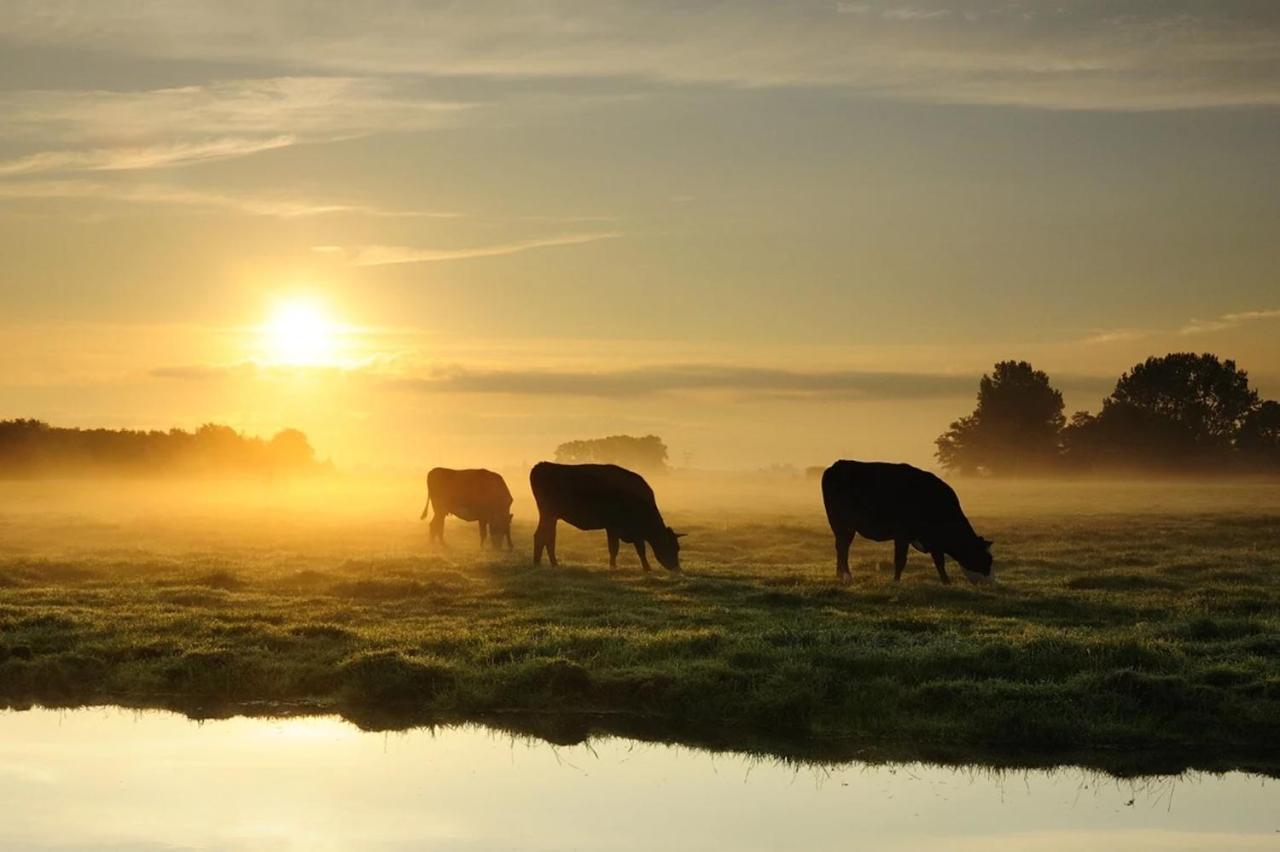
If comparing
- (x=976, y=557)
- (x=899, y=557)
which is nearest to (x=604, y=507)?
(x=899, y=557)

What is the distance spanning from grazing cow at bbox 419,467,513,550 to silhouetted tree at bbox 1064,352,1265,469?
69.1 meters

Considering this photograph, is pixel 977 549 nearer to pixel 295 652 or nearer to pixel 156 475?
pixel 295 652

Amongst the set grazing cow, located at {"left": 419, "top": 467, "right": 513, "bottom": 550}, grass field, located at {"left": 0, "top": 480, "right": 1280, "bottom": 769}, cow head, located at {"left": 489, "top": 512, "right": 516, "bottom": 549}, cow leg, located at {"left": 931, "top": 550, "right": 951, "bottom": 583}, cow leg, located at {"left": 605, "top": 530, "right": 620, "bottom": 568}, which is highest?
grazing cow, located at {"left": 419, "top": 467, "right": 513, "bottom": 550}

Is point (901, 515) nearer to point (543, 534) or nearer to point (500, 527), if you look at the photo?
point (543, 534)

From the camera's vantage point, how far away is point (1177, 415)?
9825cm

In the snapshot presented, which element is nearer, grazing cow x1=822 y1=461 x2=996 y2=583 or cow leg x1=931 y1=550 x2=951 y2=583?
cow leg x1=931 y1=550 x2=951 y2=583

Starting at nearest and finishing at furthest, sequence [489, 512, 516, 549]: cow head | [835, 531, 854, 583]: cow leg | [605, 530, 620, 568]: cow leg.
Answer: [835, 531, 854, 583]: cow leg, [605, 530, 620, 568]: cow leg, [489, 512, 516, 549]: cow head

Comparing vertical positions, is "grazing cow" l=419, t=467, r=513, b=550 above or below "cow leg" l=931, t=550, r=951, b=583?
above

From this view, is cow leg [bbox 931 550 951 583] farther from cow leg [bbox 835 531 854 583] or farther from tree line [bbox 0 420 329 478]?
tree line [bbox 0 420 329 478]

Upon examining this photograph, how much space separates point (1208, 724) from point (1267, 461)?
8756 centimetres

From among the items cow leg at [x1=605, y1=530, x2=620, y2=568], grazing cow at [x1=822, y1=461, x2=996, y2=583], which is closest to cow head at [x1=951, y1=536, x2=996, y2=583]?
grazing cow at [x1=822, y1=461, x2=996, y2=583]

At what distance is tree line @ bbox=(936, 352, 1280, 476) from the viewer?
95.9m

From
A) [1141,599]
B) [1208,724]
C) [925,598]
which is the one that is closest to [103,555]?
[925,598]

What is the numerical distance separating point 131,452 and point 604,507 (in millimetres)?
85505
